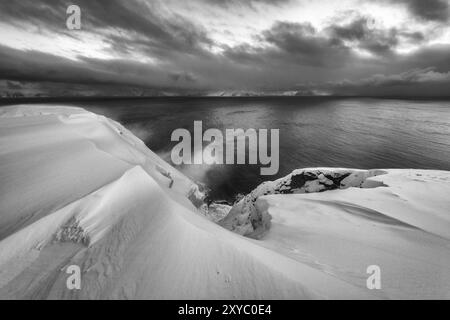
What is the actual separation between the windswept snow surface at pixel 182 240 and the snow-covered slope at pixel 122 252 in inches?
1.0

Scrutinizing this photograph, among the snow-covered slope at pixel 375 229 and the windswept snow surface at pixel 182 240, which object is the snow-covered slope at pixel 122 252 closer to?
the windswept snow surface at pixel 182 240

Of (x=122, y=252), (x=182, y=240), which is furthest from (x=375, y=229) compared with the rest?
(x=122, y=252)

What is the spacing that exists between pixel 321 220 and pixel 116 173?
29.0 ft

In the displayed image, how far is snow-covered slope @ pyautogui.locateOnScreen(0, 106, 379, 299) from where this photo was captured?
154 inches

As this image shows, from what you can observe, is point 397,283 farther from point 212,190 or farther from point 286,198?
point 212,190

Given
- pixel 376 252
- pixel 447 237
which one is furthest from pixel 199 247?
pixel 447 237

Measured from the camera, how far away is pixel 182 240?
5.13 metres

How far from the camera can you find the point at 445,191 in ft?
Answer: 32.0

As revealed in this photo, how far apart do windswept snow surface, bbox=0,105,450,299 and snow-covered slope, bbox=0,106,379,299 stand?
25 mm

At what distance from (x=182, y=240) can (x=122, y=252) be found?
135 centimetres

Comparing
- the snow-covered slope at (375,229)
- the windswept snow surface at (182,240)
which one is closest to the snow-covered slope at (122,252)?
the windswept snow surface at (182,240)

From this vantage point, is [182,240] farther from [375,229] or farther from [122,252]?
[375,229]

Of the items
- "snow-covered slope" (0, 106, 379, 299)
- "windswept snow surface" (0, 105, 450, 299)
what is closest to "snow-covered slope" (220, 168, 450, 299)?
"windswept snow surface" (0, 105, 450, 299)
